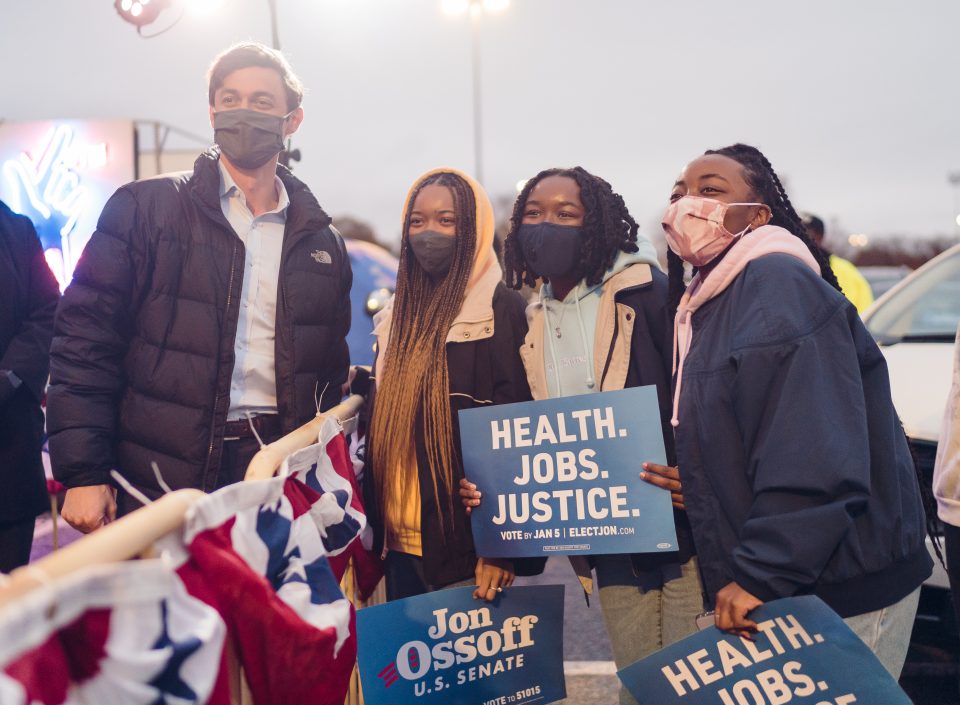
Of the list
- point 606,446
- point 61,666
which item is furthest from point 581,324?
Answer: point 61,666

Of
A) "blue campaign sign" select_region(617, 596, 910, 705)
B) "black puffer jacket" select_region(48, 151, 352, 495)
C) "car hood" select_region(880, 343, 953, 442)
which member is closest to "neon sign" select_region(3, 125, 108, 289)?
"black puffer jacket" select_region(48, 151, 352, 495)

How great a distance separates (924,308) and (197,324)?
4.36 m

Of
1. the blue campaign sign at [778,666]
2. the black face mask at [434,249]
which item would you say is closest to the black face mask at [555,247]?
the black face mask at [434,249]

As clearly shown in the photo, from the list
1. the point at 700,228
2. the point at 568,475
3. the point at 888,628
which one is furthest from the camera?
the point at 568,475

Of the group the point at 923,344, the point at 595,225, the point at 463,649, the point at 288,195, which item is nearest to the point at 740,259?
the point at 595,225

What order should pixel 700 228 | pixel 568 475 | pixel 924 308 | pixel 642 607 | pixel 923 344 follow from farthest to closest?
pixel 924 308 → pixel 923 344 → pixel 642 607 → pixel 568 475 → pixel 700 228

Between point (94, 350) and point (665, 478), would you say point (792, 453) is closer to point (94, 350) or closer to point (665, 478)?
point (665, 478)

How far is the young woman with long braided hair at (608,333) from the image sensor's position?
2.45 m

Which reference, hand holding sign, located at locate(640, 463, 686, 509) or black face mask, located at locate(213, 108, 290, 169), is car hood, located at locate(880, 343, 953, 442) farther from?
black face mask, located at locate(213, 108, 290, 169)

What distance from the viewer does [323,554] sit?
5.51 ft

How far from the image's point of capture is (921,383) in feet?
13.6

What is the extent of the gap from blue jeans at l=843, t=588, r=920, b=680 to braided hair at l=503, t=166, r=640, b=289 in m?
1.24

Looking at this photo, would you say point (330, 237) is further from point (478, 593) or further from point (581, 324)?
point (478, 593)

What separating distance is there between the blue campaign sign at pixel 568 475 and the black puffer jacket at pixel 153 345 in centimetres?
69
